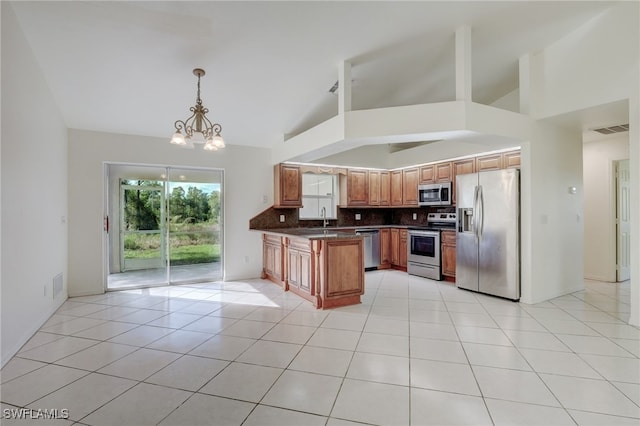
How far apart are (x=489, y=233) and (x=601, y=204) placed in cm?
259

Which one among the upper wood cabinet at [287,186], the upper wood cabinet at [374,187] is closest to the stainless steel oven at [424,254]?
the upper wood cabinet at [374,187]

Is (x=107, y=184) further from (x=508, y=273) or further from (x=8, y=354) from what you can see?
(x=508, y=273)

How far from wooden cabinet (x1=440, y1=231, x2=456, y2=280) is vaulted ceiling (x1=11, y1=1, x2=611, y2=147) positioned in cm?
240

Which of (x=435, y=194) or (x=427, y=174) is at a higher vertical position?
(x=427, y=174)

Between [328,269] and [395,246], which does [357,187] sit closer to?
[395,246]

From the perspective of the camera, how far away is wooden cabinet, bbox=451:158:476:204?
16.7ft

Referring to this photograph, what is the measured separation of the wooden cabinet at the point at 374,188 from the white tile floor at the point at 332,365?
299 centimetres

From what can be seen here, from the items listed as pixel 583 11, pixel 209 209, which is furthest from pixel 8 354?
pixel 583 11

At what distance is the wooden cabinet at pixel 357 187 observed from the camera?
6359 mm

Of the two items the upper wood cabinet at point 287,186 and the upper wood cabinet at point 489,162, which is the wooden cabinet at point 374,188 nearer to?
the upper wood cabinet at point 287,186

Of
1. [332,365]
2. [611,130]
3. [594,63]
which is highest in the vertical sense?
[594,63]

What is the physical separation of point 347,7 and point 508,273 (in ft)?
12.2

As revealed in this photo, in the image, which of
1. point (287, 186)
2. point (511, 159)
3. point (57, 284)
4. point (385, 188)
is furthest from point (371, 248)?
point (57, 284)

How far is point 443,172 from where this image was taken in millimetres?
5594
